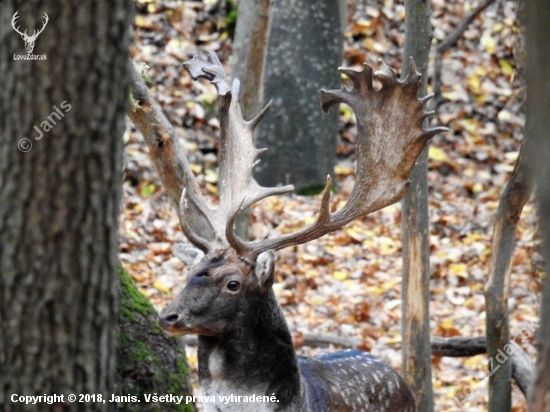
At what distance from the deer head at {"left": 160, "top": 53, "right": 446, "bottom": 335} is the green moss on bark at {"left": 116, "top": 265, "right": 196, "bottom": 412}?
0.64 m

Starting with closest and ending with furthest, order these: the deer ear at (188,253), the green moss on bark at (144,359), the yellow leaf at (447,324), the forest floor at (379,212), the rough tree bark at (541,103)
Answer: the rough tree bark at (541,103) < the deer ear at (188,253) < the green moss on bark at (144,359) < the yellow leaf at (447,324) < the forest floor at (379,212)

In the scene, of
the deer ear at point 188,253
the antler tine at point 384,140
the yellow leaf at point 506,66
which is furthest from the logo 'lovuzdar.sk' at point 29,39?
the yellow leaf at point 506,66

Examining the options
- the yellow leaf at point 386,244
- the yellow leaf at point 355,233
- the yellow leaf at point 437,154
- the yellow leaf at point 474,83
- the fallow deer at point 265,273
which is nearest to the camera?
the fallow deer at point 265,273

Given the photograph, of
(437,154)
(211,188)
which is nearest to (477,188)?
(437,154)

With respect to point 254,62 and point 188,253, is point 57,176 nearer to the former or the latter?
point 188,253

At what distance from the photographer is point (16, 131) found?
2.57 meters

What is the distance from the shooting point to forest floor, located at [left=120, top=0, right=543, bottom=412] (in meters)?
8.05

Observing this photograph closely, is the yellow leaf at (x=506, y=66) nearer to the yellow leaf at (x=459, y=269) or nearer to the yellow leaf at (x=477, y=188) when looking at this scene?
the yellow leaf at (x=477, y=188)

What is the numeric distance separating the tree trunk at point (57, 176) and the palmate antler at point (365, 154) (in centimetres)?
228

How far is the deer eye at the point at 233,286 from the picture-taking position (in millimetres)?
4465

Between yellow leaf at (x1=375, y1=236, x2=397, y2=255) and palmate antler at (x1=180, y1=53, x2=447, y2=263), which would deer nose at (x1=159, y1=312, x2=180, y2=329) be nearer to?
palmate antler at (x1=180, y1=53, x2=447, y2=263)

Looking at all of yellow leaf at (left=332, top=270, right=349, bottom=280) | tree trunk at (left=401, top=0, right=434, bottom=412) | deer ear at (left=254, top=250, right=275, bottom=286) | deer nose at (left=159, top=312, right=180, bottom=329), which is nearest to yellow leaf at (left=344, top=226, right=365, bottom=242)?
yellow leaf at (left=332, top=270, right=349, bottom=280)

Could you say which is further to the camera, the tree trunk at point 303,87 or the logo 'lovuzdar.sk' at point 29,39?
the tree trunk at point 303,87

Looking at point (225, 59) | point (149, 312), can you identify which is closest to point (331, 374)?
point (149, 312)
